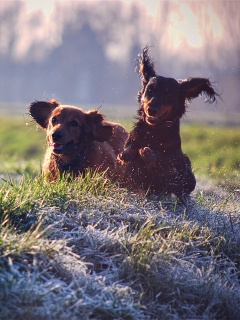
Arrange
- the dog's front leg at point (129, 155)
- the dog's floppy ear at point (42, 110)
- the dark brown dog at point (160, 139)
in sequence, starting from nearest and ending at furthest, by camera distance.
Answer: the dark brown dog at point (160, 139)
the dog's front leg at point (129, 155)
the dog's floppy ear at point (42, 110)

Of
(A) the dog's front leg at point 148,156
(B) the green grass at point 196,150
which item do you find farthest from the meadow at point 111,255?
(B) the green grass at point 196,150

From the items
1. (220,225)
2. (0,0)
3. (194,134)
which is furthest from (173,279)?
(0,0)

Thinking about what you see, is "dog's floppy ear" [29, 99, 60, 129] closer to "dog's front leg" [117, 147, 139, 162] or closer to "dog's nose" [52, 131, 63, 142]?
"dog's nose" [52, 131, 63, 142]

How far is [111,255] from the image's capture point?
17.0ft

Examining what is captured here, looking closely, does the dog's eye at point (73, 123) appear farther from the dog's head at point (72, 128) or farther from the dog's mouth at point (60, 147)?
the dog's mouth at point (60, 147)

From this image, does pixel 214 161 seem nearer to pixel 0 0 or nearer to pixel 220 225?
pixel 220 225

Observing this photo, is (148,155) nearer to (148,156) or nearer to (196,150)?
(148,156)

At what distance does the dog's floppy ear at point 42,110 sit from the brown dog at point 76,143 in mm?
168

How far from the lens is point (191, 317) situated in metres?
4.81

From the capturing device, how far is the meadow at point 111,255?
4391 millimetres

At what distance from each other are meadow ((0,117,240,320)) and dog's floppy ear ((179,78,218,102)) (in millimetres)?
1062

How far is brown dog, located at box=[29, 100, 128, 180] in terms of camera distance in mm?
6988

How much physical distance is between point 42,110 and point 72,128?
2.61 ft

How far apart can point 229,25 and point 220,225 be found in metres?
4.07
